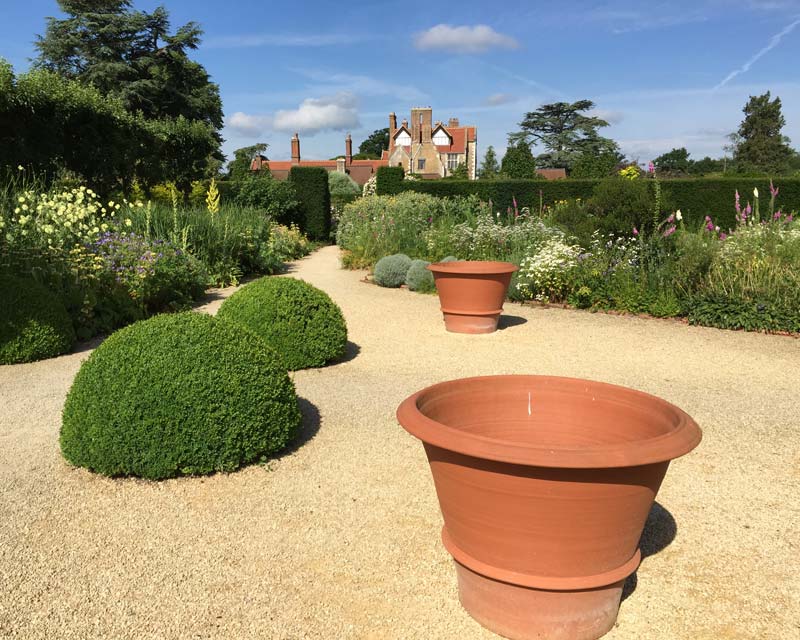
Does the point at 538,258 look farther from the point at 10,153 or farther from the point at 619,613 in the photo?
the point at 10,153

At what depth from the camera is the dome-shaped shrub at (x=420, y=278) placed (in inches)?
400

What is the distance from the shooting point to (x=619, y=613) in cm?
237

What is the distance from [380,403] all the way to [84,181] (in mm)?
10111

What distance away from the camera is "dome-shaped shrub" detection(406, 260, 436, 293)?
1015 cm

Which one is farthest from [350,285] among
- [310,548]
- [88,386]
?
[310,548]

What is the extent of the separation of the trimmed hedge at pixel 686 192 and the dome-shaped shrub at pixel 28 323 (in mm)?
10343

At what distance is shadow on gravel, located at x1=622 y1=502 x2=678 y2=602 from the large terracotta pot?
0.60 meters

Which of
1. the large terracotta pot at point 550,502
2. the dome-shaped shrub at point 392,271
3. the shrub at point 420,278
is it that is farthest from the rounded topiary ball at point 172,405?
the dome-shaped shrub at point 392,271

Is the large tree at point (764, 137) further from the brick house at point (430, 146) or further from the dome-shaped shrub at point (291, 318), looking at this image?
the dome-shaped shrub at point (291, 318)

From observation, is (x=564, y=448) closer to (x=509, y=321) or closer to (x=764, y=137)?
(x=509, y=321)

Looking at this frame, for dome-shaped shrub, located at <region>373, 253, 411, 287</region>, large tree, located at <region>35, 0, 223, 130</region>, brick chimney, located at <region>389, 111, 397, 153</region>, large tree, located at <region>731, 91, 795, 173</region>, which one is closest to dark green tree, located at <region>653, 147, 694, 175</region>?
large tree, located at <region>731, 91, 795, 173</region>

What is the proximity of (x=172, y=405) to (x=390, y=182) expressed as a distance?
63.3ft

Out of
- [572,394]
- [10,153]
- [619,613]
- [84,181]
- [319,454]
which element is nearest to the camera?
[619,613]

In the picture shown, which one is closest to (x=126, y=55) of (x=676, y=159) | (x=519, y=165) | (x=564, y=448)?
(x=519, y=165)
